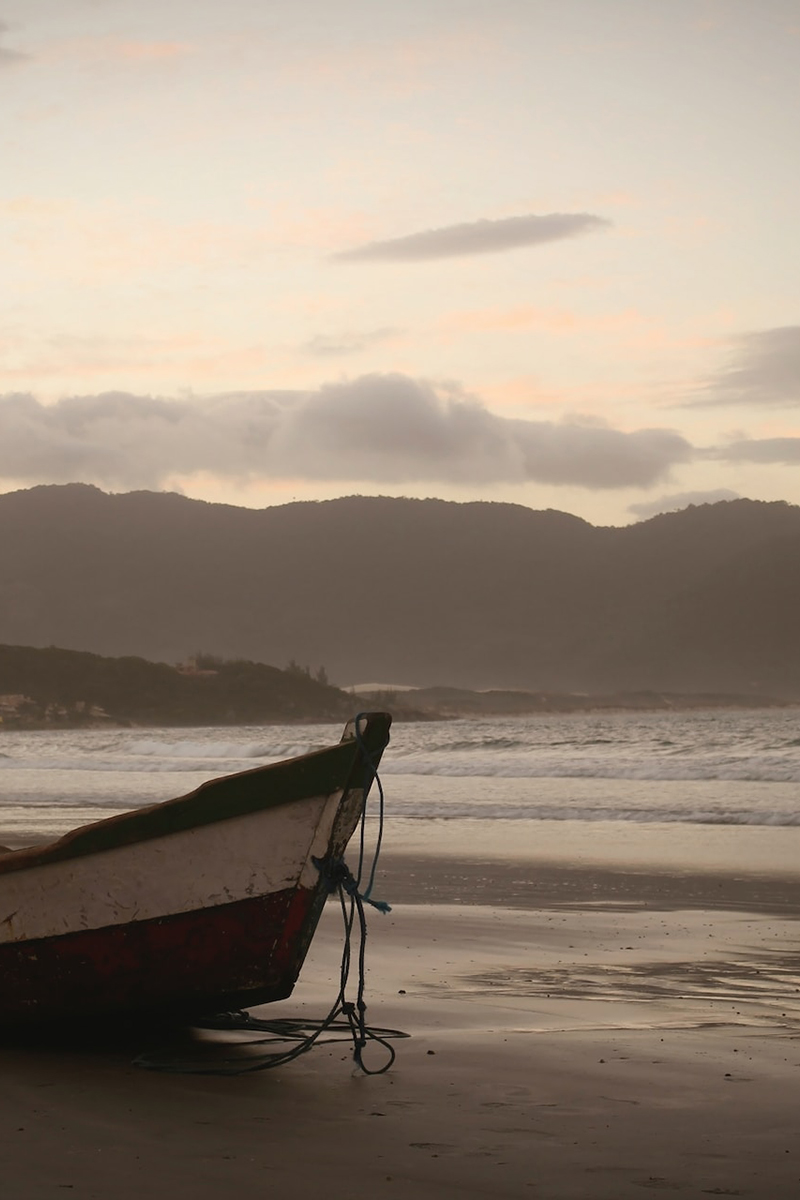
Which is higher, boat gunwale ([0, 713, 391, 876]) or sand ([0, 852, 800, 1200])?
boat gunwale ([0, 713, 391, 876])

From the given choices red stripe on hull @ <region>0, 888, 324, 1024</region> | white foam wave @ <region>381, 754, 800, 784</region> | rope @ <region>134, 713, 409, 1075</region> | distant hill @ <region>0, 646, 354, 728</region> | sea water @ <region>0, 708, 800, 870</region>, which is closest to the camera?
rope @ <region>134, 713, 409, 1075</region>

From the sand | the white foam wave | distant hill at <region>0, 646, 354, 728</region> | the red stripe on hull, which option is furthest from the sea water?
distant hill at <region>0, 646, 354, 728</region>

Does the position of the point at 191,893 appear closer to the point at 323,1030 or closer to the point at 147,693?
the point at 323,1030

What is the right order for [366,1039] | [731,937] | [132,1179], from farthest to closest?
[731,937] → [366,1039] → [132,1179]

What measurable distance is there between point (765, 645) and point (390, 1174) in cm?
15318

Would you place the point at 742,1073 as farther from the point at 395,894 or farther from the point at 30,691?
the point at 30,691

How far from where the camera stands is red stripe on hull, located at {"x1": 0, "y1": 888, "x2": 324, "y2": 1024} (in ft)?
20.0

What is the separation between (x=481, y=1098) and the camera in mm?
5418

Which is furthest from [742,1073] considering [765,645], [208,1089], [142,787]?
[765,645]

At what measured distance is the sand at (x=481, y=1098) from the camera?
14.6 feet

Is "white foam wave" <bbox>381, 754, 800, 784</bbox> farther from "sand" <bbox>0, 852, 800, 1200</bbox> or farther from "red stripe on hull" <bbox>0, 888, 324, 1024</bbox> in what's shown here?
"red stripe on hull" <bbox>0, 888, 324, 1024</bbox>

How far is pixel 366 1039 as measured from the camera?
6.41 m

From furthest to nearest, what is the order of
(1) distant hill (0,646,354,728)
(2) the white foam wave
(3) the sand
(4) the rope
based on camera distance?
(1) distant hill (0,646,354,728) → (2) the white foam wave → (4) the rope → (3) the sand

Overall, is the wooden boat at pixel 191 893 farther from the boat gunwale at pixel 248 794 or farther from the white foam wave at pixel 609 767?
the white foam wave at pixel 609 767
